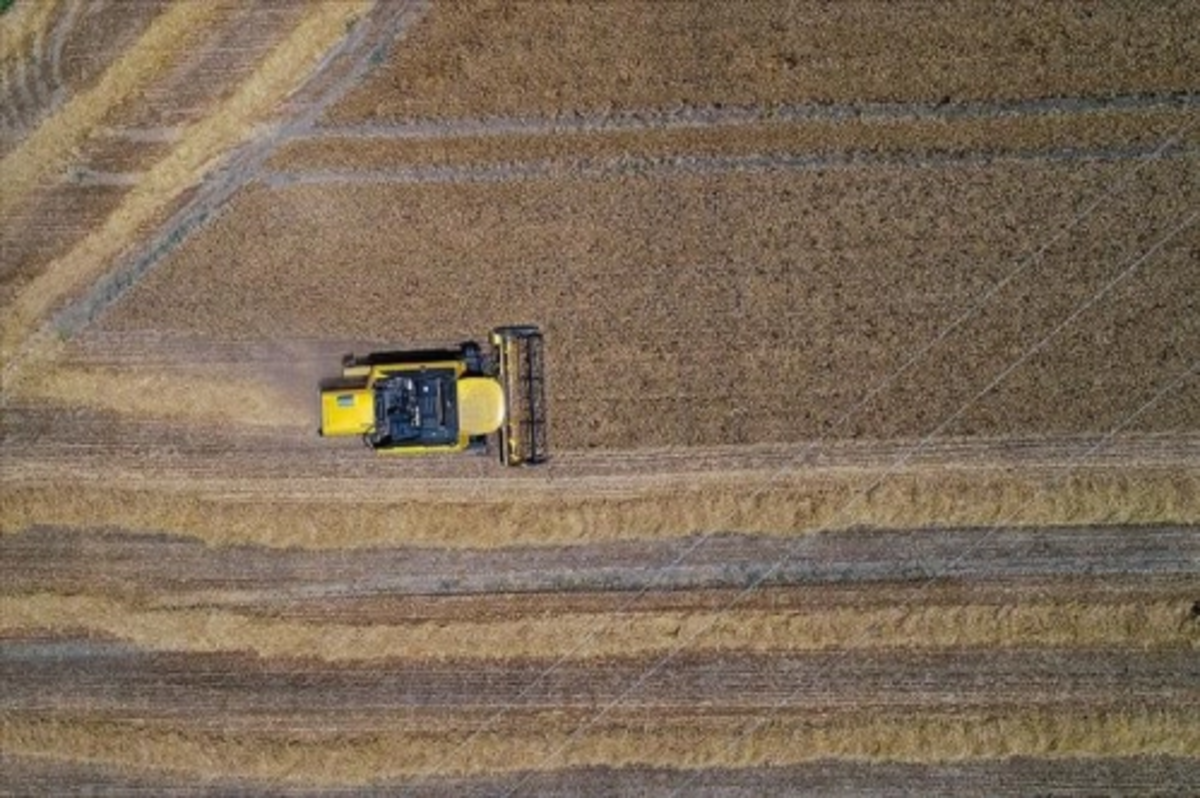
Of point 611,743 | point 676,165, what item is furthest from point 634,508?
point 676,165

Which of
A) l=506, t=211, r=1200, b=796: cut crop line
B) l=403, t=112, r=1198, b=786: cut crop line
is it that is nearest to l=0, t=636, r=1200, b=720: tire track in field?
l=506, t=211, r=1200, b=796: cut crop line

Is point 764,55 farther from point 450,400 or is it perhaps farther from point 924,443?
point 450,400

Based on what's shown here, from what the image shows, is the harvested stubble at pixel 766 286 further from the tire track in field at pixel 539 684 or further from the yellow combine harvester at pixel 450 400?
the tire track in field at pixel 539 684

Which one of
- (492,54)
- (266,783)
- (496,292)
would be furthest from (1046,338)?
(266,783)

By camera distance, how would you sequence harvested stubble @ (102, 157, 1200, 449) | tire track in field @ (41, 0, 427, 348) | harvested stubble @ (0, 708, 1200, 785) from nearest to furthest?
harvested stubble @ (0, 708, 1200, 785), harvested stubble @ (102, 157, 1200, 449), tire track in field @ (41, 0, 427, 348)

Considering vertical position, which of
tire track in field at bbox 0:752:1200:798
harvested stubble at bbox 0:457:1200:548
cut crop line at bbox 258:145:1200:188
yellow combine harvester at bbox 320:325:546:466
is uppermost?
cut crop line at bbox 258:145:1200:188

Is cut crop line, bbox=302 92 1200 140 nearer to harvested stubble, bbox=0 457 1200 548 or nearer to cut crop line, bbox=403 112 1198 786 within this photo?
cut crop line, bbox=403 112 1198 786
